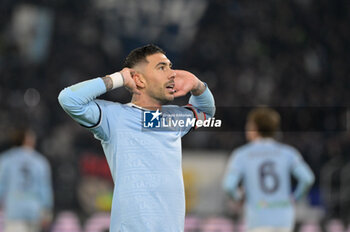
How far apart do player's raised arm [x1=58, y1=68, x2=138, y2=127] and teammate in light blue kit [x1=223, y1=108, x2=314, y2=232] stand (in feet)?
9.62

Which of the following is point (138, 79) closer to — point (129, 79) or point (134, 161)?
point (129, 79)

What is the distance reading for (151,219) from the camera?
2.91m

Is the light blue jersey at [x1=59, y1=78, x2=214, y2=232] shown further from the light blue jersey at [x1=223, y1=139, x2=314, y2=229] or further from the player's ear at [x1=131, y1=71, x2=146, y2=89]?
the light blue jersey at [x1=223, y1=139, x2=314, y2=229]

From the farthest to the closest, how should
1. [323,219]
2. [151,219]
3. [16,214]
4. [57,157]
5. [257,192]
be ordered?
[57,157]
[323,219]
[16,214]
[257,192]
[151,219]

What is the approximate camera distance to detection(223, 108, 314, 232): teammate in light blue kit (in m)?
5.71

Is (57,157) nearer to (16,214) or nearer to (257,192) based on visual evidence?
(16,214)

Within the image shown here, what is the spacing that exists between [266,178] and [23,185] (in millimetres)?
2855

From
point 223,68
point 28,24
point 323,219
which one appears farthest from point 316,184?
point 28,24

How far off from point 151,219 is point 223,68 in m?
12.1

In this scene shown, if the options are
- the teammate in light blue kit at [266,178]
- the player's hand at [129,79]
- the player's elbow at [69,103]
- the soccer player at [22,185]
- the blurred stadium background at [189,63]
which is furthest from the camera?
the blurred stadium background at [189,63]

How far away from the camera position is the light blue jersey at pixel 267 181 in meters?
5.71

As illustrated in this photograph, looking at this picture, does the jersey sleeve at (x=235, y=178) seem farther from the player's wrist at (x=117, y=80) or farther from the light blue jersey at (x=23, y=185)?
the player's wrist at (x=117, y=80)

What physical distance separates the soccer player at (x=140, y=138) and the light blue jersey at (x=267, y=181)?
108 inches

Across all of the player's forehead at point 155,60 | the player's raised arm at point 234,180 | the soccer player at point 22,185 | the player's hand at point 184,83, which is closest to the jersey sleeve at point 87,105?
the player's forehead at point 155,60
